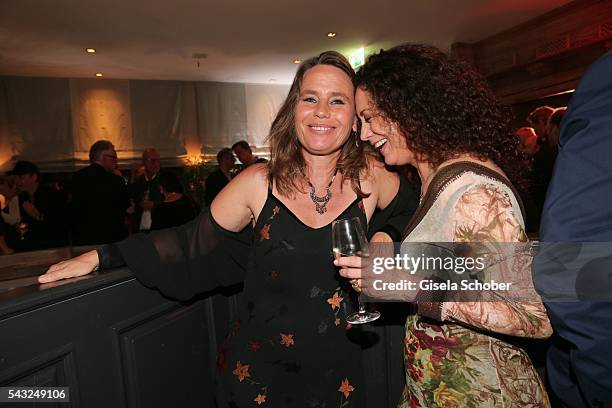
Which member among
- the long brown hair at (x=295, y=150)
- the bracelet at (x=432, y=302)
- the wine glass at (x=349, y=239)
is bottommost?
the bracelet at (x=432, y=302)

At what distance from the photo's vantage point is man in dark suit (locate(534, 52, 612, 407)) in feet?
2.32

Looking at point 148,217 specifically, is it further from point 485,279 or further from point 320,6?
point 485,279

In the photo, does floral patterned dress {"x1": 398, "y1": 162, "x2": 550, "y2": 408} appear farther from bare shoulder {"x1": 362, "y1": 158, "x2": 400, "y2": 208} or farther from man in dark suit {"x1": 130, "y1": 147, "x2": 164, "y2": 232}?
man in dark suit {"x1": 130, "y1": 147, "x2": 164, "y2": 232}

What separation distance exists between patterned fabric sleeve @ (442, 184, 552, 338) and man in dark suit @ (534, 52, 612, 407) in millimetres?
208

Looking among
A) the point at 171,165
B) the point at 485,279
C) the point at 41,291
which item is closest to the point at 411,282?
the point at 485,279

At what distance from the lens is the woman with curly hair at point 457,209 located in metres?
1.00

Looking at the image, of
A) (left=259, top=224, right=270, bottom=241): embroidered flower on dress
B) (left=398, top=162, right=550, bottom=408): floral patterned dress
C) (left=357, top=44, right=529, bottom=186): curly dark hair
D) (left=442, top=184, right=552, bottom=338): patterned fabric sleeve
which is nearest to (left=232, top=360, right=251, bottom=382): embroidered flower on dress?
(left=259, top=224, right=270, bottom=241): embroidered flower on dress

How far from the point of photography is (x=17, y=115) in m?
8.22

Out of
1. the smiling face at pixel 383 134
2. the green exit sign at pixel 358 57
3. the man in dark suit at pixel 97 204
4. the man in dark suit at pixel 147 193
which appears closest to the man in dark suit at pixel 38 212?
the man in dark suit at pixel 97 204

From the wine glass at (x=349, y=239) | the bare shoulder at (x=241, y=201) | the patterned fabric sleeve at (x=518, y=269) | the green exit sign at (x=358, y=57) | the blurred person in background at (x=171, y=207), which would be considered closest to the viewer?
the patterned fabric sleeve at (x=518, y=269)

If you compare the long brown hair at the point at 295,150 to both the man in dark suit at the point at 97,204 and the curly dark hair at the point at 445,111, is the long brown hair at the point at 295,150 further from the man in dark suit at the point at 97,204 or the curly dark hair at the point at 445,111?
the man in dark suit at the point at 97,204

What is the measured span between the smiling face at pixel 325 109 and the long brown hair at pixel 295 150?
50 mm

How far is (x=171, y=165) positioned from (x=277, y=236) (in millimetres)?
8552

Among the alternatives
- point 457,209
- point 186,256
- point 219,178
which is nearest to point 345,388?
point 186,256
